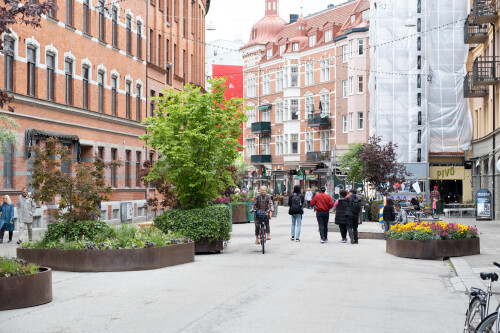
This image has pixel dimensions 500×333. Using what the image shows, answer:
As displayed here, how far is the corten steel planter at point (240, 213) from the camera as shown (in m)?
39.7

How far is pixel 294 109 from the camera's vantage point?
8450 cm

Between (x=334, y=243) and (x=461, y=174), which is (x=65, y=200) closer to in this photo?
(x=334, y=243)

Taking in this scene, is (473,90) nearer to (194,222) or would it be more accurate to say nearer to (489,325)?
(194,222)

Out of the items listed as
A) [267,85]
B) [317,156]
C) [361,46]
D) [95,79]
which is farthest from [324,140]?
[95,79]

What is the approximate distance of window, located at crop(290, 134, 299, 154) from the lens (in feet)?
276

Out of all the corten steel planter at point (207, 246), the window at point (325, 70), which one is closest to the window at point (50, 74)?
the corten steel planter at point (207, 246)

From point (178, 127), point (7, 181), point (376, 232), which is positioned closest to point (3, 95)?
point (178, 127)

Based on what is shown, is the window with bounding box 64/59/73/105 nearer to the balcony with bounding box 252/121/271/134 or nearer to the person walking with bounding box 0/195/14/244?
the person walking with bounding box 0/195/14/244

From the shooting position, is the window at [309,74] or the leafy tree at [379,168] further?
the window at [309,74]

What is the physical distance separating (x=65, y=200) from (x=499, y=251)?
38.1ft

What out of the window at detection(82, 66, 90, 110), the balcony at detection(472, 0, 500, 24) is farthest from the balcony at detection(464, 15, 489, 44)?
the window at detection(82, 66, 90, 110)

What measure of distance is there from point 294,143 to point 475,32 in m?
40.9

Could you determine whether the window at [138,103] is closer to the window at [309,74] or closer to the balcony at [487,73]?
the balcony at [487,73]

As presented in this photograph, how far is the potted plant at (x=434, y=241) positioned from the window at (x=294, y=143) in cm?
6329
